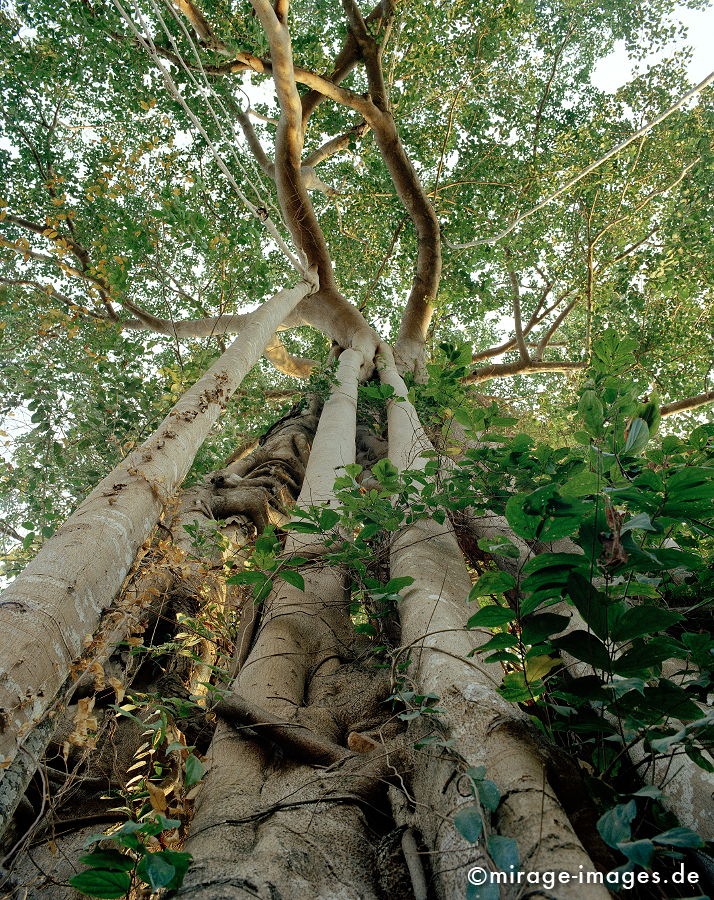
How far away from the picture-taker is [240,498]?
10.4 feet

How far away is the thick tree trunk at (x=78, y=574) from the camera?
3.23 feet

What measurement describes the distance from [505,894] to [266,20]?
4.24 m

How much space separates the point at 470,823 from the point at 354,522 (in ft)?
3.47

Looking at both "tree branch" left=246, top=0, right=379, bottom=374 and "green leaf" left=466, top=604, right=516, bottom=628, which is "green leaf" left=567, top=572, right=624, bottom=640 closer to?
"green leaf" left=466, top=604, right=516, bottom=628

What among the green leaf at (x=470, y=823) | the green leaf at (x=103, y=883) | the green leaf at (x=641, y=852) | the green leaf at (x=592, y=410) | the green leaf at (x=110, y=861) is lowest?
the green leaf at (x=103, y=883)

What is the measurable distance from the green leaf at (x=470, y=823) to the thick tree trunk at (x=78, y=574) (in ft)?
2.63

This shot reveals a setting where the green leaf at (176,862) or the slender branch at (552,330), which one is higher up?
the slender branch at (552,330)

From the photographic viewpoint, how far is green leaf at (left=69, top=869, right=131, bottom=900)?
0.72 meters

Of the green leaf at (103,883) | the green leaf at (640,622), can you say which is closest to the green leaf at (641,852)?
the green leaf at (640,622)

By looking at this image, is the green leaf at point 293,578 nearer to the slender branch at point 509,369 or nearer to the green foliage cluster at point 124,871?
the green foliage cluster at point 124,871

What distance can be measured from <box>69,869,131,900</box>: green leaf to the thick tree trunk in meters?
0.29

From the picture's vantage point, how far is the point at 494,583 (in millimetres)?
1034

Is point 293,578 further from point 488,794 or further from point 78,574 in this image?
point 488,794

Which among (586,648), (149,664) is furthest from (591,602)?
(149,664)
